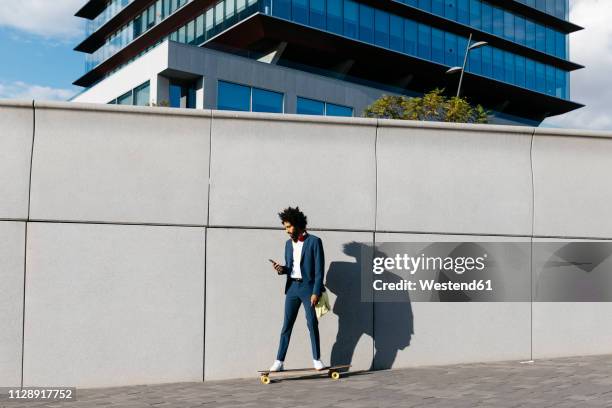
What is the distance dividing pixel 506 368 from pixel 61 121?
5.81 metres

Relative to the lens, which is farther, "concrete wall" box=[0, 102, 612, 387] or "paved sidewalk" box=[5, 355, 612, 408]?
"concrete wall" box=[0, 102, 612, 387]

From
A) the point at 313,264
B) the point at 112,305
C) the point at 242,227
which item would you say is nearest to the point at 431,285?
the point at 313,264

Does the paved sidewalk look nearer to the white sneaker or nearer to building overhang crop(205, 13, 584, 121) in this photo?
the white sneaker

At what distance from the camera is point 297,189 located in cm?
827

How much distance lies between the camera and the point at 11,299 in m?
7.60

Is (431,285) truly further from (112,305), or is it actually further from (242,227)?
(112,305)

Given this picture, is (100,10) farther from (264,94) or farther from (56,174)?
(56,174)

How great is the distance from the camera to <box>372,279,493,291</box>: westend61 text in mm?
8477

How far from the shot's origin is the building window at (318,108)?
35.2m

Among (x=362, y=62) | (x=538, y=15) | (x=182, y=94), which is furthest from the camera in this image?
(x=538, y=15)

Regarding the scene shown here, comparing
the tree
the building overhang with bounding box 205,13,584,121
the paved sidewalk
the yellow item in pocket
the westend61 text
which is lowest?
the paved sidewalk

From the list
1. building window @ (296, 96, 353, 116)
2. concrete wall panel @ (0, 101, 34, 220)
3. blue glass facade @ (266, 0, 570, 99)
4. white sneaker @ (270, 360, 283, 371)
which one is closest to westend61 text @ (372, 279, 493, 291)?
white sneaker @ (270, 360, 283, 371)

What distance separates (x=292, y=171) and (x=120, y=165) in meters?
1.99

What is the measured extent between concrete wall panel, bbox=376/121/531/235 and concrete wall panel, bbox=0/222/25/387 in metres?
4.16
